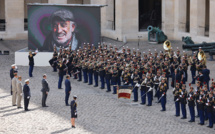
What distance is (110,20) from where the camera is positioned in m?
51.0

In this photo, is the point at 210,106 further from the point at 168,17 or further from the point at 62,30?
the point at 168,17

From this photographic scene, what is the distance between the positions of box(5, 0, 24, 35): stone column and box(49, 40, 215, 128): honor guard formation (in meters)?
14.1

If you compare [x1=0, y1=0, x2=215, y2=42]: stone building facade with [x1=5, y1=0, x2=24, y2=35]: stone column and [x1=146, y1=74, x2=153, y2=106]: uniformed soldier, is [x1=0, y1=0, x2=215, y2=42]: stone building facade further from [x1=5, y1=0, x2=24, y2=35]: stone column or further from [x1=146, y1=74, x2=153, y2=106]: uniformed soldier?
[x1=146, y1=74, x2=153, y2=106]: uniformed soldier

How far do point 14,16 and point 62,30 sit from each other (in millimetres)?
12723

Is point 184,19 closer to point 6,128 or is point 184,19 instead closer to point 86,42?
point 86,42

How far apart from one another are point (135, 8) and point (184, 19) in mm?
3842

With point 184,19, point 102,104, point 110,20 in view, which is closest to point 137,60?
point 102,104

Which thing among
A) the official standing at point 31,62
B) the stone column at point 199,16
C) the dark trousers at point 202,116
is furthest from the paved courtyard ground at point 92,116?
the stone column at point 199,16

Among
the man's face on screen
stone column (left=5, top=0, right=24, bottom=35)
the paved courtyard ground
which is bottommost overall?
the paved courtyard ground

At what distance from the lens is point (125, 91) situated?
31.0 m

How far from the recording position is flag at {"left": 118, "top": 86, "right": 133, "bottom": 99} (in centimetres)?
3089

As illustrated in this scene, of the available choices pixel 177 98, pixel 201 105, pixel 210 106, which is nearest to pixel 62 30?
pixel 177 98

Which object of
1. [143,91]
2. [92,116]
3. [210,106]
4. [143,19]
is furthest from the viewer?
[143,19]

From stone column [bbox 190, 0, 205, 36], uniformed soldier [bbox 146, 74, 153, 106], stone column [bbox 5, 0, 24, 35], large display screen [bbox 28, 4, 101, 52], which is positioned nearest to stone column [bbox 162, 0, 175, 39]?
stone column [bbox 190, 0, 205, 36]
